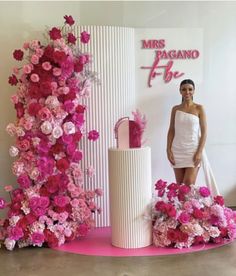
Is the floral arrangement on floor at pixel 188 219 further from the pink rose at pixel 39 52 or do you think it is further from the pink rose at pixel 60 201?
the pink rose at pixel 39 52

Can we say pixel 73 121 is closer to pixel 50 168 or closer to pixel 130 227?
pixel 50 168

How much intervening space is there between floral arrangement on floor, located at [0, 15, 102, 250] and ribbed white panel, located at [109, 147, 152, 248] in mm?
428

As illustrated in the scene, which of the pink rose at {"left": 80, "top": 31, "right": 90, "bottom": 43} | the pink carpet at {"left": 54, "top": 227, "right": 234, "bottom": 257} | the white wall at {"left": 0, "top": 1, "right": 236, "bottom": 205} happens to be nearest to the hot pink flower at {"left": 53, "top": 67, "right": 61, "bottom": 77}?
the pink rose at {"left": 80, "top": 31, "right": 90, "bottom": 43}

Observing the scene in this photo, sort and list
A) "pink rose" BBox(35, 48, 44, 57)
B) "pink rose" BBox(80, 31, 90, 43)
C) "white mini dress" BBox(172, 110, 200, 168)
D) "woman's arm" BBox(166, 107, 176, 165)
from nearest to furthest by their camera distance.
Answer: "pink rose" BBox(35, 48, 44, 57) → "pink rose" BBox(80, 31, 90, 43) → "white mini dress" BBox(172, 110, 200, 168) → "woman's arm" BBox(166, 107, 176, 165)

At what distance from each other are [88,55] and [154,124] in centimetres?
141

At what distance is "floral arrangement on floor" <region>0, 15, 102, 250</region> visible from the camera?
173 inches

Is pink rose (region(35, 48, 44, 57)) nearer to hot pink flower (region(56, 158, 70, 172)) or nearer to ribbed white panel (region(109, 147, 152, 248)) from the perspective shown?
hot pink flower (region(56, 158, 70, 172))

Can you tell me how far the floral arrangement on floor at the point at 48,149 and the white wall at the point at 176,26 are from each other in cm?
70

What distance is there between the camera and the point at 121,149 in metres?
4.36

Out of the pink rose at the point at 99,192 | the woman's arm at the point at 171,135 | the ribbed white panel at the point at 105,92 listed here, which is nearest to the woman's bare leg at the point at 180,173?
the woman's arm at the point at 171,135

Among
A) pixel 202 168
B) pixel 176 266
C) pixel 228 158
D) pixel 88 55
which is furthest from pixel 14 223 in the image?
pixel 228 158

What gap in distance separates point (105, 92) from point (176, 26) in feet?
4.55

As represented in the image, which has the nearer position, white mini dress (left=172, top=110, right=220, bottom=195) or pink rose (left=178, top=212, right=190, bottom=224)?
pink rose (left=178, top=212, right=190, bottom=224)

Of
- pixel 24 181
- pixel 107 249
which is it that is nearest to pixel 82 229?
pixel 107 249
